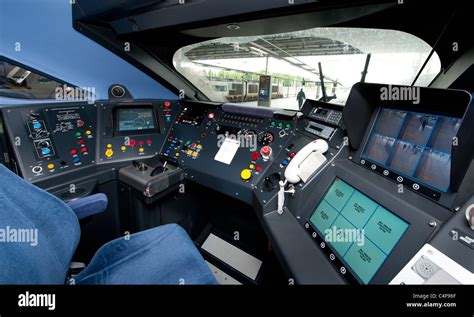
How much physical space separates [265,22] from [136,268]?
1564 millimetres

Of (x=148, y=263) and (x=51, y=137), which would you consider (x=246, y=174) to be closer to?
(x=148, y=263)

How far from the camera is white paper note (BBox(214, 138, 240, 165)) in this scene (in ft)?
5.87

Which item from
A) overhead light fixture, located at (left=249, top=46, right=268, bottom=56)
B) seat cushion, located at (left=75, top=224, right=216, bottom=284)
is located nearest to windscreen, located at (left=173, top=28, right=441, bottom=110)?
overhead light fixture, located at (left=249, top=46, right=268, bottom=56)

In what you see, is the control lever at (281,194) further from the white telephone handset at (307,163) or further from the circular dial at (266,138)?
the circular dial at (266,138)

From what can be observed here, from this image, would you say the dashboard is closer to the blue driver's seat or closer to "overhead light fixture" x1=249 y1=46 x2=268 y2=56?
the blue driver's seat

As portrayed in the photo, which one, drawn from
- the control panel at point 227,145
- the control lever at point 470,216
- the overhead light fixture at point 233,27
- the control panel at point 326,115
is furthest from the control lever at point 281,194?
the overhead light fixture at point 233,27

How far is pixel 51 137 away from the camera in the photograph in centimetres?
175

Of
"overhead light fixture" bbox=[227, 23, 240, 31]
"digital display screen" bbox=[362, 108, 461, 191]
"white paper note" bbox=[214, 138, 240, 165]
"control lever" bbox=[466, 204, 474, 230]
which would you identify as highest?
"overhead light fixture" bbox=[227, 23, 240, 31]

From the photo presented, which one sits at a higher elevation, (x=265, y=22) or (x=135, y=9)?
(x=135, y=9)

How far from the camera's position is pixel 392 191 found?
2.88 ft

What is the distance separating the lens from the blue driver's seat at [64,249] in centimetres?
65

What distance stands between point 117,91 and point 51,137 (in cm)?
80
